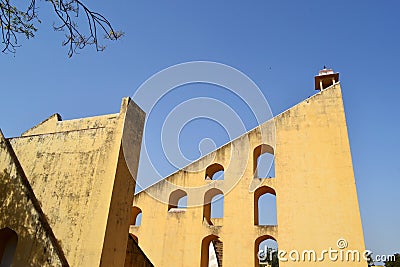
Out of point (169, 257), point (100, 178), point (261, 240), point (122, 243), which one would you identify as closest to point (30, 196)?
point (100, 178)

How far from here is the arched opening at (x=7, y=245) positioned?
5.50m

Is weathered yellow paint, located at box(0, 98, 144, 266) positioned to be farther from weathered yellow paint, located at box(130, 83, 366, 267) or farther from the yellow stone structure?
weathered yellow paint, located at box(130, 83, 366, 267)

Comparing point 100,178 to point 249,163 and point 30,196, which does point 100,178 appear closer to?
point 30,196

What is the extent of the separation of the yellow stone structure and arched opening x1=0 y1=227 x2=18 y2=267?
2 cm

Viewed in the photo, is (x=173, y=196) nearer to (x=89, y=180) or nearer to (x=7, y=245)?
(x=89, y=180)

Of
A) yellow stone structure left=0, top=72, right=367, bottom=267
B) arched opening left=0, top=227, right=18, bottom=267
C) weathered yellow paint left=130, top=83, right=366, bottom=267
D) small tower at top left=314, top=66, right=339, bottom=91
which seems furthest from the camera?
small tower at top left=314, top=66, right=339, bottom=91

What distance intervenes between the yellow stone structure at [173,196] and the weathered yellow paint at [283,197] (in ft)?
0.11

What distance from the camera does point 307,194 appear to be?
10.6m

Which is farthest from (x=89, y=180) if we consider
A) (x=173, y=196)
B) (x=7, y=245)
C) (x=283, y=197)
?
(x=283, y=197)

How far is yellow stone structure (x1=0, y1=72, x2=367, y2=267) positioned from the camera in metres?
5.62

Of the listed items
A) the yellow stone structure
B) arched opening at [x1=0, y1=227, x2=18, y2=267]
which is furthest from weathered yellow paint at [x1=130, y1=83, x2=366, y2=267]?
arched opening at [x1=0, y1=227, x2=18, y2=267]

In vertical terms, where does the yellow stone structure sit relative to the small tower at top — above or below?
below

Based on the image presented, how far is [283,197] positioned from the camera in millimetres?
10836

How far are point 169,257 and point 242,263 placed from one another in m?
2.57
